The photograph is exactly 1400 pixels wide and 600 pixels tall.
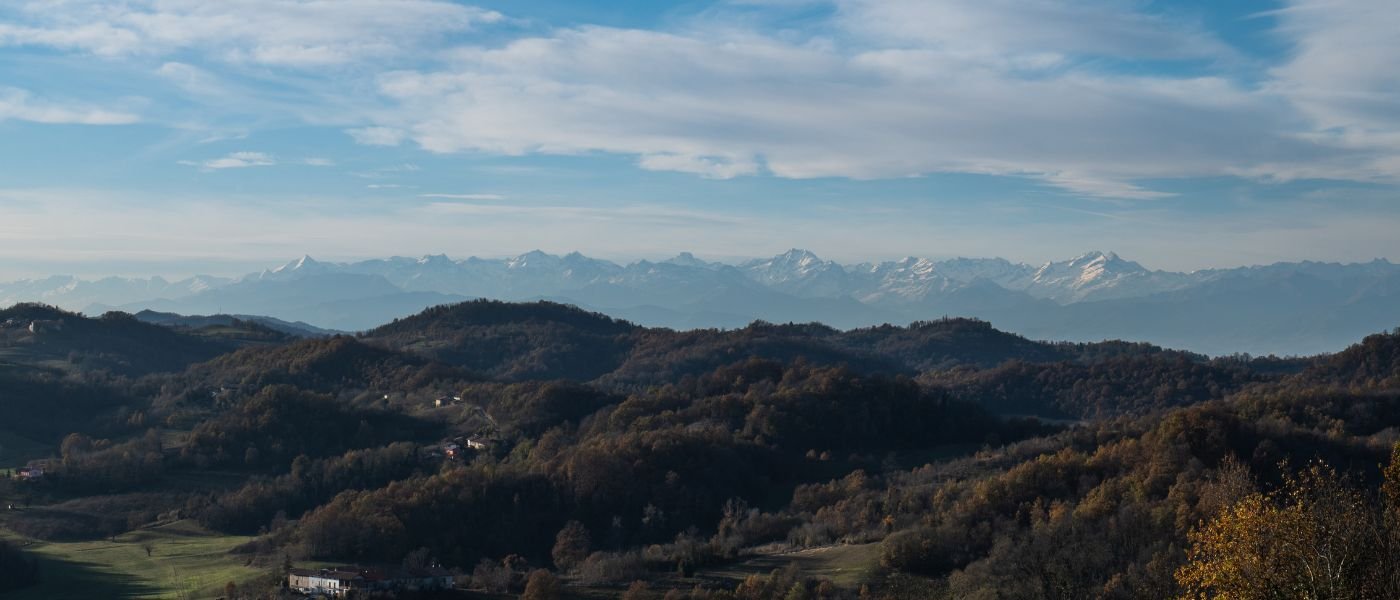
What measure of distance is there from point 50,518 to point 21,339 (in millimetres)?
74892

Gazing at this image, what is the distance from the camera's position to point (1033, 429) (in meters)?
93.8

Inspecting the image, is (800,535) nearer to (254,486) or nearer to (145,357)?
(254,486)

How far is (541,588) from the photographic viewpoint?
4369cm

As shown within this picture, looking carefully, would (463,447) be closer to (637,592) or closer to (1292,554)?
(637,592)

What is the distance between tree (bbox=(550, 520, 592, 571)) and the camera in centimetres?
5748

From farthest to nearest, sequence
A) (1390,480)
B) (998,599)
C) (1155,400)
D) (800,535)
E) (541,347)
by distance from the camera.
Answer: (541,347), (1155,400), (800,535), (998,599), (1390,480)

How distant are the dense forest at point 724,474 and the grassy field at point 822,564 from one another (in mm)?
439

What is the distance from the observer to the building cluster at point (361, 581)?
4503 centimetres

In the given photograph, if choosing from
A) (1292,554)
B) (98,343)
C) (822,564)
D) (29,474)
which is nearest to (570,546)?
(822,564)

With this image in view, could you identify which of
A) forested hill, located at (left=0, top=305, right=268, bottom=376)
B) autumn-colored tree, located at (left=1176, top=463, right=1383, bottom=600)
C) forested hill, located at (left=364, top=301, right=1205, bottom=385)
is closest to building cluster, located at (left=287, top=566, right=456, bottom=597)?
autumn-colored tree, located at (left=1176, top=463, right=1383, bottom=600)

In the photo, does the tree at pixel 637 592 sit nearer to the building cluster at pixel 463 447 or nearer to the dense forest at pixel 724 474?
the dense forest at pixel 724 474

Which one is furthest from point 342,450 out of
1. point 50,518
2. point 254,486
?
point 50,518

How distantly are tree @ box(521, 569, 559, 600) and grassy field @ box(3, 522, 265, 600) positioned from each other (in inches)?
500

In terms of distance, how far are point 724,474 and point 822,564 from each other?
24.5 meters
